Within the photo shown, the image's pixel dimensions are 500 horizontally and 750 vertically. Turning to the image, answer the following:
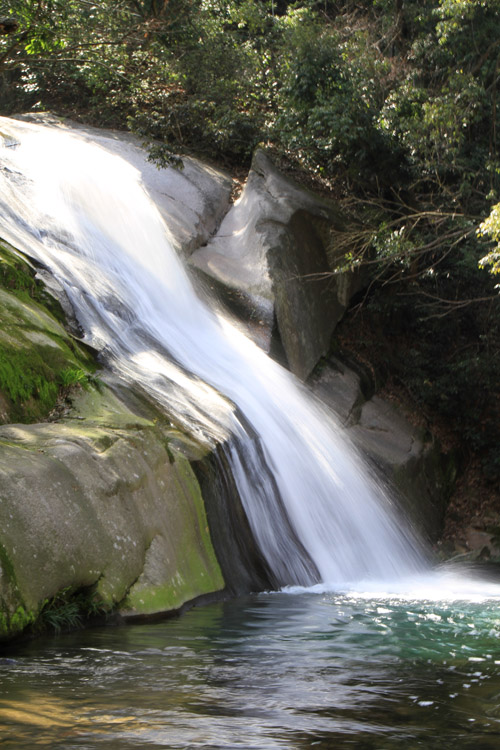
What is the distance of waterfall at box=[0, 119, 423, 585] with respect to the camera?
9.44m

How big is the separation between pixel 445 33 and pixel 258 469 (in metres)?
9.59

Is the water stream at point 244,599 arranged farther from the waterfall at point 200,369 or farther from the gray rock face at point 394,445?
the gray rock face at point 394,445

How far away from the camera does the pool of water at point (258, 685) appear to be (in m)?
3.66

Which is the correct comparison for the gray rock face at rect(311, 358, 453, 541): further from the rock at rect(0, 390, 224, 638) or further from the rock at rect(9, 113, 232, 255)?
the rock at rect(0, 390, 224, 638)

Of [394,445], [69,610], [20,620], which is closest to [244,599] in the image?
[69,610]

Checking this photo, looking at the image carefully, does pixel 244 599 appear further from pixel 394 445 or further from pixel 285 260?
pixel 285 260

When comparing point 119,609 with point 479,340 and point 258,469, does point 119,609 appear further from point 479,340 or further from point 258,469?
point 479,340

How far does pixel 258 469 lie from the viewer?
950cm

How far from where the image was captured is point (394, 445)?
14977 millimetres

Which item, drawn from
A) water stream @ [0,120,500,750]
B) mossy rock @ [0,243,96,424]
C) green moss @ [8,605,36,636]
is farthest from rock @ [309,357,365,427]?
green moss @ [8,605,36,636]

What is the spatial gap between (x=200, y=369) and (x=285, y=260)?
16.2ft

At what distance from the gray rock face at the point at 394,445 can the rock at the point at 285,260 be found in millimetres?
665

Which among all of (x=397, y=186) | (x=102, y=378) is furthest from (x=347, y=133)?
(x=102, y=378)

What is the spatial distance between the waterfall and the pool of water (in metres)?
2.62
